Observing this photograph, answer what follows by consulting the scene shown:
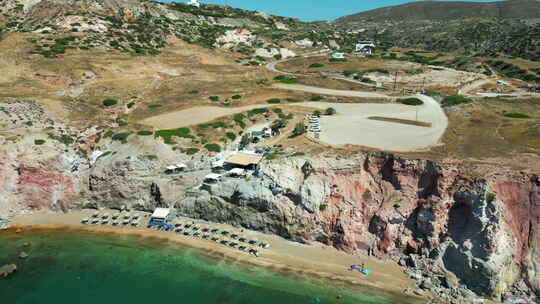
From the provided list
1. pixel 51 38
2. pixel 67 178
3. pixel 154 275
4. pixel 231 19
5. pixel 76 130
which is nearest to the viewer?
pixel 154 275

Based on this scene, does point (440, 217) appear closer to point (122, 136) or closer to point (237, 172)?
point (237, 172)

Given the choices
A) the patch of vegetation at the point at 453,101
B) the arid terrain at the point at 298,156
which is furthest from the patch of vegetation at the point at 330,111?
the patch of vegetation at the point at 453,101

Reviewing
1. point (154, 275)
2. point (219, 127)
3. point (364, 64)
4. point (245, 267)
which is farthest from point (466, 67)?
point (154, 275)

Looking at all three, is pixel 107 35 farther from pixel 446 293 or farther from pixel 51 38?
pixel 446 293

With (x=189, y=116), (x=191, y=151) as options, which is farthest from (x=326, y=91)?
(x=191, y=151)

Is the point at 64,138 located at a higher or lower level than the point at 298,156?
higher

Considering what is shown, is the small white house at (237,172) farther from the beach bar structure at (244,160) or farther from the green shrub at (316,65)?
the green shrub at (316,65)

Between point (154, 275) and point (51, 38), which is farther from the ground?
point (51, 38)
